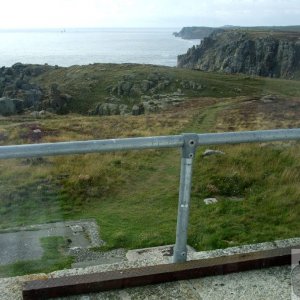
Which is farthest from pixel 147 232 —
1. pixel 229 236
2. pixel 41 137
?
pixel 41 137

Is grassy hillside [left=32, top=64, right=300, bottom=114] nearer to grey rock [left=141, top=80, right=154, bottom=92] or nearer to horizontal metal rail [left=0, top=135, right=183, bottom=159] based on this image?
grey rock [left=141, top=80, right=154, bottom=92]

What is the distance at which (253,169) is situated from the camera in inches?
325

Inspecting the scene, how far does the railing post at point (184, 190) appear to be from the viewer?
2.88 m

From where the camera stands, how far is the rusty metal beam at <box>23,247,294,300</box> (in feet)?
9.07

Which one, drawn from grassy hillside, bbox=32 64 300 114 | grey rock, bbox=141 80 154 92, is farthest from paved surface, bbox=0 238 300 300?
grey rock, bbox=141 80 154 92

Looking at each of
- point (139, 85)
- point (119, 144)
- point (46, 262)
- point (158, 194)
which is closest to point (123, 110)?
point (139, 85)

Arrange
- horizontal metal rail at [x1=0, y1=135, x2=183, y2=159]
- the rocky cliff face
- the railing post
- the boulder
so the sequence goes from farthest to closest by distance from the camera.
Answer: the rocky cliff face
the boulder
the railing post
horizontal metal rail at [x1=0, y1=135, x2=183, y2=159]

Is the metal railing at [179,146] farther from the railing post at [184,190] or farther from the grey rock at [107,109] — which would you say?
the grey rock at [107,109]

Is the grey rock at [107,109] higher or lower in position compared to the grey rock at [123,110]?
lower

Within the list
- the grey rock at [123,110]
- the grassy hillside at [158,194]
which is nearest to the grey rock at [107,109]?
the grey rock at [123,110]

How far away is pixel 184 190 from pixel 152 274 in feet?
1.95

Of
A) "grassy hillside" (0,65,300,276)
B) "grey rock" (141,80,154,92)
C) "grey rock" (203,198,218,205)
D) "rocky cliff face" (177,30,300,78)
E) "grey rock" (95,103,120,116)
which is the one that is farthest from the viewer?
"rocky cliff face" (177,30,300,78)

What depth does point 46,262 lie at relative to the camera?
5449 millimetres

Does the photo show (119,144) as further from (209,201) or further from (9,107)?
(9,107)
